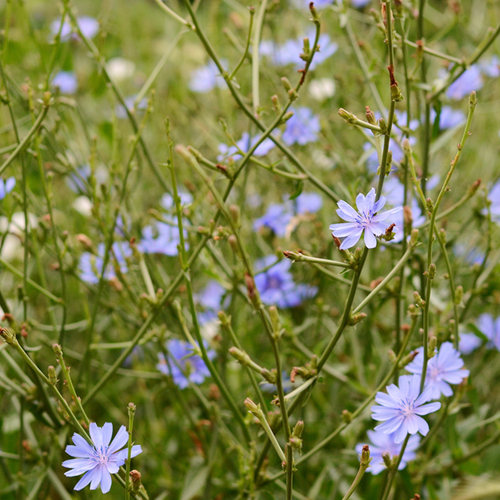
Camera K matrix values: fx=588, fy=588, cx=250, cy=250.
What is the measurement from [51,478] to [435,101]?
70 centimetres

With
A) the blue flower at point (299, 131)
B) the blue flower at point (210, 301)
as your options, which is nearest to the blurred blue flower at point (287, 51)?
the blue flower at point (299, 131)

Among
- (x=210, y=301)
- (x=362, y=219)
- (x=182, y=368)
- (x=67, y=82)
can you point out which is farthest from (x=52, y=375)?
(x=67, y=82)

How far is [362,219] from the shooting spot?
1.69 ft

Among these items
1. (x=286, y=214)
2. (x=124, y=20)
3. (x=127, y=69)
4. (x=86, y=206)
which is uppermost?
(x=124, y=20)

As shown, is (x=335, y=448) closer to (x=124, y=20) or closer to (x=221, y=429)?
(x=221, y=429)

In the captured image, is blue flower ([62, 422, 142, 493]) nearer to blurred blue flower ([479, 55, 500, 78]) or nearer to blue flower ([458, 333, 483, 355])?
blue flower ([458, 333, 483, 355])

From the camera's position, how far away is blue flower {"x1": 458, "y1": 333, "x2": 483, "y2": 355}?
976 mm

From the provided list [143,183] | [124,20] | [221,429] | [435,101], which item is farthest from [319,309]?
[124,20]

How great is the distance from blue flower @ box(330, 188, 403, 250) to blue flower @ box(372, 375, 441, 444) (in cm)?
15

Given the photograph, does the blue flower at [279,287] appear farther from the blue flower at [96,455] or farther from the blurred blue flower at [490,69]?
the blurred blue flower at [490,69]

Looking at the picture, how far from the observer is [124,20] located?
1.94 m

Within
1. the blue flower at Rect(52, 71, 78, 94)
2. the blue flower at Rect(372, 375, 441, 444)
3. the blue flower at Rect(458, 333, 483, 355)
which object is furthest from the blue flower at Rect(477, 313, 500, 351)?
Result: the blue flower at Rect(52, 71, 78, 94)

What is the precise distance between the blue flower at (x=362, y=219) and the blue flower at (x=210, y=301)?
0.45 meters

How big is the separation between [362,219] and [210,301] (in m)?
0.65
